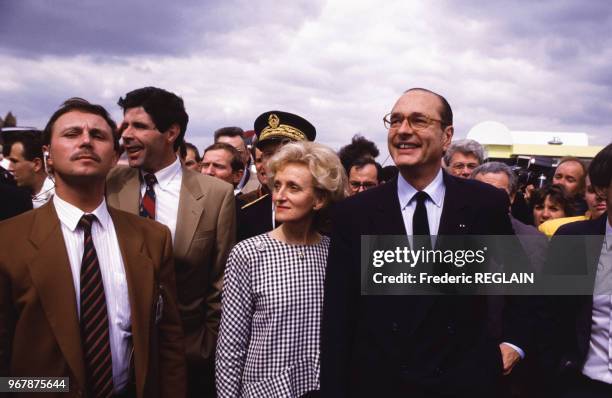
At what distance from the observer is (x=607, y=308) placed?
258cm

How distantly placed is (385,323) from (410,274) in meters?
0.26

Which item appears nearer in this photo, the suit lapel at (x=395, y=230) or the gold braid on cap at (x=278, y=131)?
the suit lapel at (x=395, y=230)

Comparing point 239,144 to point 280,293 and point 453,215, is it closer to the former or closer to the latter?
point 280,293

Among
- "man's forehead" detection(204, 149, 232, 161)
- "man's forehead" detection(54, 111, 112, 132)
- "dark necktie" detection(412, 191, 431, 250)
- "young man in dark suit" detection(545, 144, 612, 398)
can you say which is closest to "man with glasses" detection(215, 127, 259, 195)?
"man's forehead" detection(204, 149, 232, 161)

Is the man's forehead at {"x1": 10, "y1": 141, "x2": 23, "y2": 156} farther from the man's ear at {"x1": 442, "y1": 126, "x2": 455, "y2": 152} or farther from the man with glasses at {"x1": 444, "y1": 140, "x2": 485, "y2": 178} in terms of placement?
the man's ear at {"x1": 442, "y1": 126, "x2": 455, "y2": 152}

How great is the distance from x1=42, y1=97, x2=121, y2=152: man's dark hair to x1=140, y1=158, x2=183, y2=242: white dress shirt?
607 mm

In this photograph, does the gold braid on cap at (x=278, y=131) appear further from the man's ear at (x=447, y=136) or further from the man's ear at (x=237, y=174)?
the man's ear at (x=237, y=174)

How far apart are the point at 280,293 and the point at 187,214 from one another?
85 centimetres

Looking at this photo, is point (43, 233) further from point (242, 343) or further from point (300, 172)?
point (300, 172)

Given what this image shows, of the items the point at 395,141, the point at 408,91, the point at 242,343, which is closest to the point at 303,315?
the point at 242,343

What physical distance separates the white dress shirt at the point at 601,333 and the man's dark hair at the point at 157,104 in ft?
8.22

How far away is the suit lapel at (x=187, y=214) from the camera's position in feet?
10.4

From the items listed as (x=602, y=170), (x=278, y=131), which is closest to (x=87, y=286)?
(x=278, y=131)

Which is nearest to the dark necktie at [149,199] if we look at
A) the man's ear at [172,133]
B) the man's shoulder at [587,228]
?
the man's ear at [172,133]
